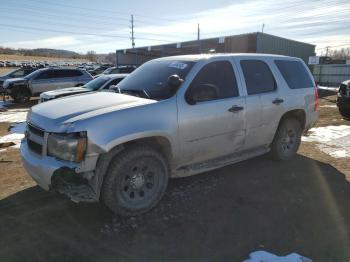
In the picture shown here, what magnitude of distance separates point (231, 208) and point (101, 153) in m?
1.84

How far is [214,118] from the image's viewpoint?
452 centimetres

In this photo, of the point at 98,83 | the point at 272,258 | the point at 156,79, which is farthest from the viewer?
the point at 98,83

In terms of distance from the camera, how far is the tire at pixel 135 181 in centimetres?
378

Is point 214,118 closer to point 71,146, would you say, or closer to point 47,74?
point 71,146

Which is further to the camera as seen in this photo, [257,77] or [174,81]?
[257,77]

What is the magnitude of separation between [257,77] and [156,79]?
1.68m

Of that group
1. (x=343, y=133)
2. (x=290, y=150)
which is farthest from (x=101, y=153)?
(x=343, y=133)

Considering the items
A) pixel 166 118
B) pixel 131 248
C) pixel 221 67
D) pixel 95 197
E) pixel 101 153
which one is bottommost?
pixel 131 248

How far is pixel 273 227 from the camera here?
3844 mm

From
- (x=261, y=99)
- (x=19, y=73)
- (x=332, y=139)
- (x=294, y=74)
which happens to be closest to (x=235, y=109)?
(x=261, y=99)

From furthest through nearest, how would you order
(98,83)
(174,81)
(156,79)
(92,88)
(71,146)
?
(98,83) < (92,88) < (156,79) < (174,81) < (71,146)

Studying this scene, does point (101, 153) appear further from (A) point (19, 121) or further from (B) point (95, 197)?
(A) point (19, 121)

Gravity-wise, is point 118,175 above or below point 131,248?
above

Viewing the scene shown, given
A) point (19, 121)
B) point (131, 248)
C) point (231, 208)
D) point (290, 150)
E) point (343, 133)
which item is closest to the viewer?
point (131, 248)
